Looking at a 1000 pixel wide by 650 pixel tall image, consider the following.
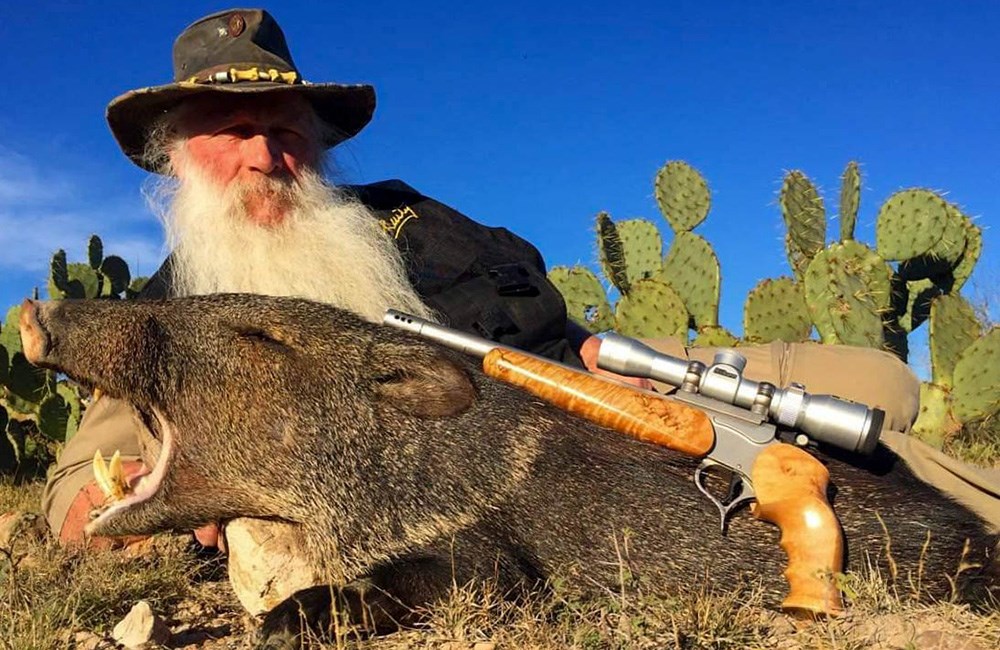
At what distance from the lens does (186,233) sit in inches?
164

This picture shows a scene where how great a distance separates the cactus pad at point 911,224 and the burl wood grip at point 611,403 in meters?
5.06

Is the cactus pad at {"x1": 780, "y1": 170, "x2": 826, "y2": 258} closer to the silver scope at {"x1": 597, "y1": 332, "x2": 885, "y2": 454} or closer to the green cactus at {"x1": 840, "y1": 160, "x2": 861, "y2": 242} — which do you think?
the green cactus at {"x1": 840, "y1": 160, "x2": 861, "y2": 242}

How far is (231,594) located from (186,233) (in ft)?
6.20

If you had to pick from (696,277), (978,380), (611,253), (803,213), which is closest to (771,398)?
(978,380)

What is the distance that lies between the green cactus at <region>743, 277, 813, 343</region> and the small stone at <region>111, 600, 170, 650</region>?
5725 millimetres

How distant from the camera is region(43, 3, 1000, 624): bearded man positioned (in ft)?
12.7

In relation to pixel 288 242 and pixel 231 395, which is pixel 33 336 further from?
pixel 288 242

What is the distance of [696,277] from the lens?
312 inches

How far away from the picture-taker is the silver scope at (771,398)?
8.30 feet

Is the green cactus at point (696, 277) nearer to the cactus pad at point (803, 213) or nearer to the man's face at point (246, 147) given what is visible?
the cactus pad at point (803, 213)

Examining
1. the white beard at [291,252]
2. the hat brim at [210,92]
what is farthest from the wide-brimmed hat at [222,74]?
the white beard at [291,252]

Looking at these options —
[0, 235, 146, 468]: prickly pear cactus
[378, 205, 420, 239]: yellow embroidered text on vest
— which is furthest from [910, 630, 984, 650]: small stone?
[0, 235, 146, 468]: prickly pear cactus

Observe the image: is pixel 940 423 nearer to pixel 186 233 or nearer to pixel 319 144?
pixel 319 144

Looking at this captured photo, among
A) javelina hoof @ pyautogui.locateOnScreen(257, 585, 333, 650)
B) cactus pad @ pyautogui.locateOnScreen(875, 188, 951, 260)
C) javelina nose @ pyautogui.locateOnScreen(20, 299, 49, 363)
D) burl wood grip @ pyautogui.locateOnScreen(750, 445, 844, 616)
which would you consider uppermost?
cactus pad @ pyautogui.locateOnScreen(875, 188, 951, 260)
